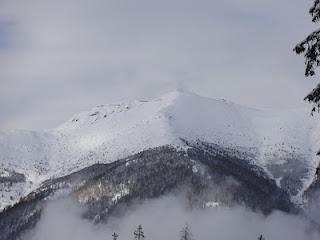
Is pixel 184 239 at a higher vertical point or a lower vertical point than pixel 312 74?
lower

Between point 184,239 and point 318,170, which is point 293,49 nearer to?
point 318,170

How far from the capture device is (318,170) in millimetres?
21047

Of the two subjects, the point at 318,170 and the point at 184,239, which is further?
the point at 184,239

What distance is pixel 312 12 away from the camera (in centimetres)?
2053

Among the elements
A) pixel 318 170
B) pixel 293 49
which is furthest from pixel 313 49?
pixel 318 170

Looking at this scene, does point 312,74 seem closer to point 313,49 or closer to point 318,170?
point 313,49

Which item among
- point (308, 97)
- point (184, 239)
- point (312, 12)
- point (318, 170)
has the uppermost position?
point (312, 12)

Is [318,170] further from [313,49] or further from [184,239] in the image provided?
[184,239]

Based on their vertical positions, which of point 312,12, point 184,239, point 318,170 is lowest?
point 184,239

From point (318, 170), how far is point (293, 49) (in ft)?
10.4

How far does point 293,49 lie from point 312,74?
2.64ft

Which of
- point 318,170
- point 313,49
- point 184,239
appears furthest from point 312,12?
point 184,239

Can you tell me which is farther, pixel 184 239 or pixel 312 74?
pixel 184 239

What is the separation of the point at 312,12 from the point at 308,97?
2.14 meters
